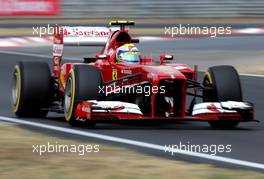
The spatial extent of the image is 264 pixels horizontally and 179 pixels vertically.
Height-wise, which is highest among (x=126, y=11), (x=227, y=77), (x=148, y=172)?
(x=126, y=11)

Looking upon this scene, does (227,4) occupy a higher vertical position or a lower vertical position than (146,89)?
higher

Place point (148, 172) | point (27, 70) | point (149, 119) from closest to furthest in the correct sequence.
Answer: point (148, 172) → point (149, 119) → point (27, 70)

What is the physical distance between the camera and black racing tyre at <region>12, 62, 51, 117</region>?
13781 millimetres

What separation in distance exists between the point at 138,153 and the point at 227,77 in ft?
10.2

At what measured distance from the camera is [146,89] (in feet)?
41.7

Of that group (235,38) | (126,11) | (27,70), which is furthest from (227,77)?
(126,11)

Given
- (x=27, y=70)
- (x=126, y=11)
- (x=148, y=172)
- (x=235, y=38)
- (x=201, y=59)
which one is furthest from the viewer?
(x=126, y=11)

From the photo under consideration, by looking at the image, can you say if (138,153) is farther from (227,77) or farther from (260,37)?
(260,37)
